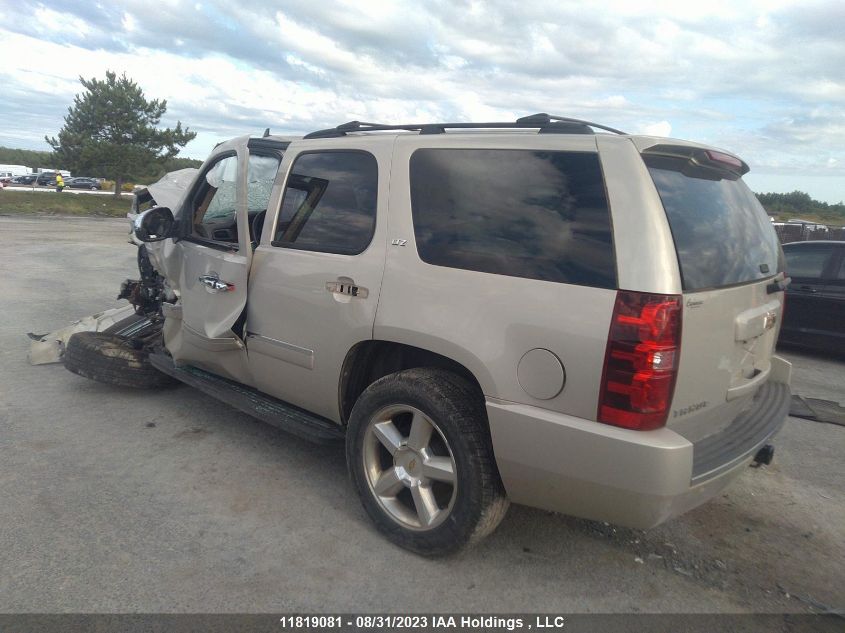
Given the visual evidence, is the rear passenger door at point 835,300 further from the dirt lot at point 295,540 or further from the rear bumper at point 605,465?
the rear bumper at point 605,465

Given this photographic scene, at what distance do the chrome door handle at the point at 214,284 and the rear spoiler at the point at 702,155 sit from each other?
2.59 metres

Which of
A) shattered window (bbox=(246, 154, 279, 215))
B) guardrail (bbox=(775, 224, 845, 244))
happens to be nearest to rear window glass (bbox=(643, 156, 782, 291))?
shattered window (bbox=(246, 154, 279, 215))

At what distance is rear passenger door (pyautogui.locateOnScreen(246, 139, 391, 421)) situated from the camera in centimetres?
337

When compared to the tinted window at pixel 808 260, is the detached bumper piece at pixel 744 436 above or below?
below

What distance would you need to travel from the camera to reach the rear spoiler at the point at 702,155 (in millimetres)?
2717

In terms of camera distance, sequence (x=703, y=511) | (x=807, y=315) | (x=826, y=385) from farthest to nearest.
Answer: (x=807, y=315) < (x=826, y=385) < (x=703, y=511)

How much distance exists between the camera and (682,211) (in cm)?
271

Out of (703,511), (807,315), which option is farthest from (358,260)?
(807,315)

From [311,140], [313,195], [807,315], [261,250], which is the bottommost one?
[807,315]

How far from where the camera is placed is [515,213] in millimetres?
2844

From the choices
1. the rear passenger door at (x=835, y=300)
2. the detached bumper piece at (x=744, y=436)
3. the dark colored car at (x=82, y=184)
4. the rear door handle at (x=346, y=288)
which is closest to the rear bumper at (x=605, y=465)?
the detached bumper piece at (x=744, y=436)

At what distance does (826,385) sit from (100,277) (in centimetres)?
1113

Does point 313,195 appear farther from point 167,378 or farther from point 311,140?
point 167,378

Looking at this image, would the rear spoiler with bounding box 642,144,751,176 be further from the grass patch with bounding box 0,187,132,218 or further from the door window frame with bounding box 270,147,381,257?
the grass patch with bounding box 0,187,132,218
